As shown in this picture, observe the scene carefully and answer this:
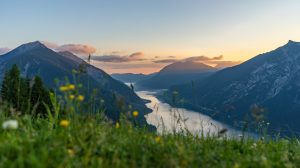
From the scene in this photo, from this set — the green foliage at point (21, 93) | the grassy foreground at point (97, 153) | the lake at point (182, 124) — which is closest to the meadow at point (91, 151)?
the grassy foreground at point (97, 153)

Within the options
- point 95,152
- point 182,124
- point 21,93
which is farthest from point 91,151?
point 21,93

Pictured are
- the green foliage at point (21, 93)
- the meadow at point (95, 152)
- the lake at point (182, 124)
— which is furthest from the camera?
the lake at point (182, 124)

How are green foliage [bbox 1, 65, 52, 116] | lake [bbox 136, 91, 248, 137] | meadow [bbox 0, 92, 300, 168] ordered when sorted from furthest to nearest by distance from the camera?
1. lake [bbox 136, 91, 248, 137]
2. green foliage [bbox 1, 65, 52, 116]
3. meadow [bbox 0, 92, 300, 168]

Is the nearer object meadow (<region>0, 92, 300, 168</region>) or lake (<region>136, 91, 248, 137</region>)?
meadow (<region>0, 92, 300, 168</region>)

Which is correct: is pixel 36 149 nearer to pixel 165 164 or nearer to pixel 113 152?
pixel 113 152

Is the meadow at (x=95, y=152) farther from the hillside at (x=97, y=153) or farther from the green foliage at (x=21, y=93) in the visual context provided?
the green foliage at (x=21, y=93)

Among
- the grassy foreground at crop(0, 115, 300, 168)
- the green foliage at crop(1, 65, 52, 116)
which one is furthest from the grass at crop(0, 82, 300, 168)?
the green foliage at crop(1, 65, 52, 116)

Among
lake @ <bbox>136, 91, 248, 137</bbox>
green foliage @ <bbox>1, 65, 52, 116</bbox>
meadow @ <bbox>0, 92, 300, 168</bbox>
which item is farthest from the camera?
lake @ <bbox>136, 91, 248, 137</bbox>

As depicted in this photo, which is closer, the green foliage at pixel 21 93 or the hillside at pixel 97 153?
the hillside at pixel 97 153

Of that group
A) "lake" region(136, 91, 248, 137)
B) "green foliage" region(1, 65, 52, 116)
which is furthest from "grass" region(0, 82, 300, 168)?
"lake" region(136, 91, 248, 137)

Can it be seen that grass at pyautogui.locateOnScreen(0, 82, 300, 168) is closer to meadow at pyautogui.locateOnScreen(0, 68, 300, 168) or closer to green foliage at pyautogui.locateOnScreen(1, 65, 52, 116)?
meadow at pyautogui.locateOnScreen(0, 68, 300, 168)

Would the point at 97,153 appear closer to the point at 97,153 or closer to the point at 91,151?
the point at 97,153

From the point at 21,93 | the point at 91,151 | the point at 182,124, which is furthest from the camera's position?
the point at 21,93

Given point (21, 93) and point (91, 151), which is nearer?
point (91, 151)
